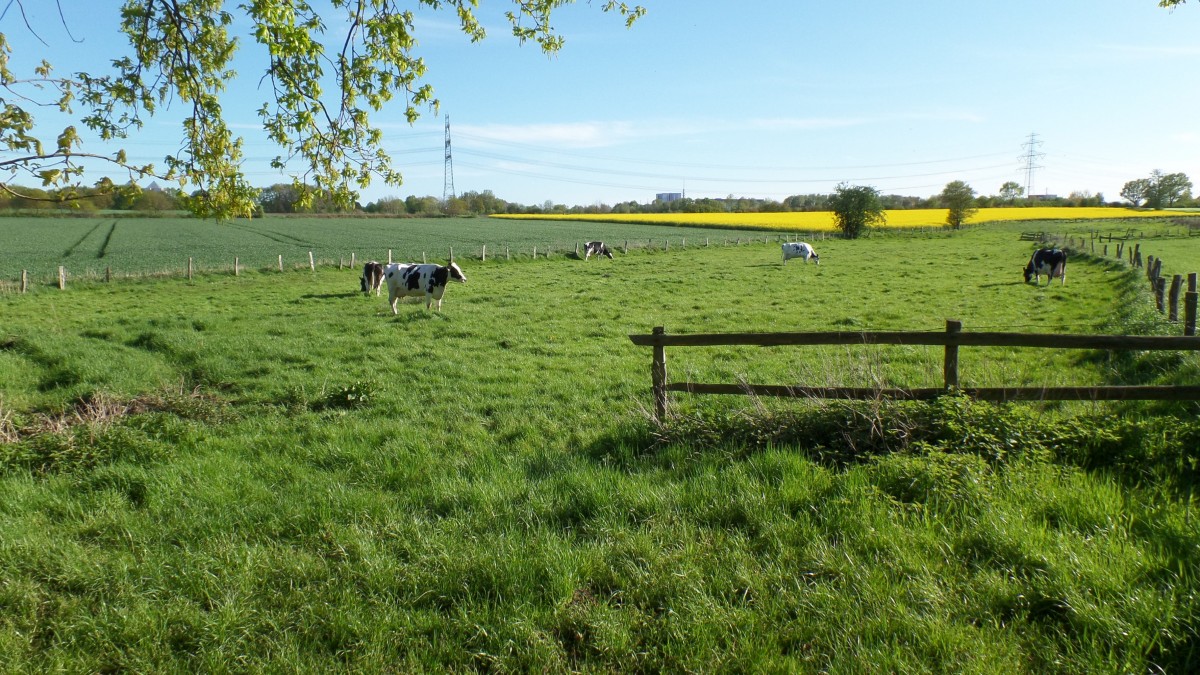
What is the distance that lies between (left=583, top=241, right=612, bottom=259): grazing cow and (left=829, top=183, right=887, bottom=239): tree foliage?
95.4ft

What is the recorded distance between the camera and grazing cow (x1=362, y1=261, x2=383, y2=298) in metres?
22.0

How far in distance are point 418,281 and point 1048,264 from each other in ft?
67.2

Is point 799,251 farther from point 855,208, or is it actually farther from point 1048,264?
point 855,208

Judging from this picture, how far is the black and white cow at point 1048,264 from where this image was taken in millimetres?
21922

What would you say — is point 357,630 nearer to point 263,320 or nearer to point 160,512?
point 160,512

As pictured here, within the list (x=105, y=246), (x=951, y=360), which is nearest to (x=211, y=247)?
(x=105, y=246)

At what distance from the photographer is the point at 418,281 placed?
18438mm

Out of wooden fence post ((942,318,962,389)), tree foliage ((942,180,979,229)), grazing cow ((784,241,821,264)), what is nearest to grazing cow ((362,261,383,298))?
wooden fence post ((942,318,962,389))

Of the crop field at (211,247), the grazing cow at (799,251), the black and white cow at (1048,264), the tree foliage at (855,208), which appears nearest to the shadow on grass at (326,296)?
the crop field at (211,247)

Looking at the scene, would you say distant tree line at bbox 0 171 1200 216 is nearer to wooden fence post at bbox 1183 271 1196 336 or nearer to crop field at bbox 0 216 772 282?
crop field at bbox 0 216 772 282

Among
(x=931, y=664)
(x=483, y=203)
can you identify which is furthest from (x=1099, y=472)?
(x=483, y=203)

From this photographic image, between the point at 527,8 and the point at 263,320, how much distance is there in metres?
12.3

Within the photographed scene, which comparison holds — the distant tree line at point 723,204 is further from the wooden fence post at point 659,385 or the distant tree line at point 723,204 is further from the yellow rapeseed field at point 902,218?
the wooden fence post at point 659,385

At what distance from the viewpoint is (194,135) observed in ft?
20.6
